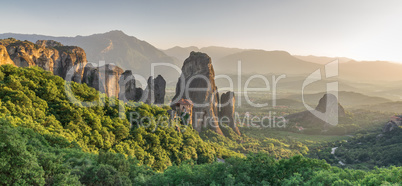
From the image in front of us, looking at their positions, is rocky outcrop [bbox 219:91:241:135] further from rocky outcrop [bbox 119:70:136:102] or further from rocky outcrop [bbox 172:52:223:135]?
rocky outcrop [bbox 119:70:136:102]

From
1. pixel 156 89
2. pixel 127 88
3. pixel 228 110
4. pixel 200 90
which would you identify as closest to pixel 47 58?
pixel 127 88

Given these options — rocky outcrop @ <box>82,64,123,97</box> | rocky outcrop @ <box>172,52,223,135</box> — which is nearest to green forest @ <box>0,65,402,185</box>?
rocky outcrop @ <box>82,64,123,97</box>

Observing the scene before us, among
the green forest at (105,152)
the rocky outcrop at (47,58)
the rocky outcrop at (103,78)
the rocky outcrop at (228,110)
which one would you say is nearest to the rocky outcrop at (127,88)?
the rocky outcrop at (103,78)

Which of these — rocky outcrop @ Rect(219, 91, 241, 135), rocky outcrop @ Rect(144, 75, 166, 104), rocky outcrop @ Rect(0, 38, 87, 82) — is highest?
rocky outcrop @ Rect(0, 38, 87, 82)

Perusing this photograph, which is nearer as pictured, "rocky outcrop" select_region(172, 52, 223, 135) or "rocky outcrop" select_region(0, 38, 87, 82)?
Answer: "rocky outcrop" select_region(0, 38, 87, 82)

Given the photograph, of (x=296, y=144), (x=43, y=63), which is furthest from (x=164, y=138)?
(x=296, y=144)

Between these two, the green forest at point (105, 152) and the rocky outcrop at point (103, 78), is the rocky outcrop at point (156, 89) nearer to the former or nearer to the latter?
the rocky outcrop at point (103, 78)

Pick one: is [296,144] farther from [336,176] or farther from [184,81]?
[336,176]

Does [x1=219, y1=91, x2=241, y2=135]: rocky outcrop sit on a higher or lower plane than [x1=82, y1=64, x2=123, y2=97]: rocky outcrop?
lower
